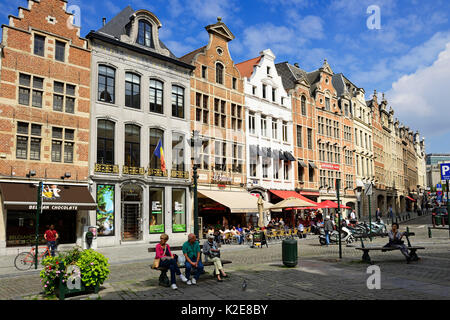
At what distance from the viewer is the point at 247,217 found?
98.8ft

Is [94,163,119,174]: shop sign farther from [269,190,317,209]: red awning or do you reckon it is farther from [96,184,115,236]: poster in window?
[269,190,317,209]: red awning

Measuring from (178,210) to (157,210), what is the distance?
1.71 meters

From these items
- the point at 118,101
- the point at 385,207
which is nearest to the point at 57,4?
the point at 118,101

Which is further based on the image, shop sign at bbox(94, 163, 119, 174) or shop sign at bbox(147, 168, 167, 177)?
shop sign at bbox(147, 168, 167, 177)

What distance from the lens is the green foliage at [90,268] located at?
8.43m

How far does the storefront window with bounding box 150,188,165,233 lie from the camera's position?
951 inches

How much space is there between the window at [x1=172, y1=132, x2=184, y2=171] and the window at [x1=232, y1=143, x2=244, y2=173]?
4947 millimetres

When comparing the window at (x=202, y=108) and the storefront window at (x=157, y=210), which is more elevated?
the window at (x=202, y=108)

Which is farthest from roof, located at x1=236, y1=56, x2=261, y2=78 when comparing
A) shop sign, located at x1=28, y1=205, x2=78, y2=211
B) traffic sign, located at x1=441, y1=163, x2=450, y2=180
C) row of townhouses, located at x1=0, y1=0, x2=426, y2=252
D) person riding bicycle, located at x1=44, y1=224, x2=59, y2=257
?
person riding bicycle, located at x1=44, y1=224, x2=59, y2=257

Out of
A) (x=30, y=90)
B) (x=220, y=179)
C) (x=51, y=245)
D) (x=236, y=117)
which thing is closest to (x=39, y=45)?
(x=30, y=90)

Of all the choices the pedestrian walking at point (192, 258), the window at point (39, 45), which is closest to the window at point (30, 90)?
the window at point (39, 45)

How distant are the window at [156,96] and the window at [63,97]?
5283 millimetres

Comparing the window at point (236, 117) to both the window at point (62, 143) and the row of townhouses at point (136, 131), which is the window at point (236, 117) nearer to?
the row of townhouses at point (136, 131)

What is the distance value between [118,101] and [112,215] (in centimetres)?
659
